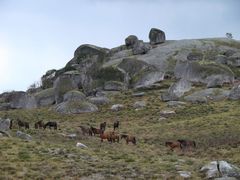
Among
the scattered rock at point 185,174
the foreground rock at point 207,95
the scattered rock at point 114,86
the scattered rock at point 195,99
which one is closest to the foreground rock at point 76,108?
the scattered rock at point 195,99

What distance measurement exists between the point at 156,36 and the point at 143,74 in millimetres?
27560

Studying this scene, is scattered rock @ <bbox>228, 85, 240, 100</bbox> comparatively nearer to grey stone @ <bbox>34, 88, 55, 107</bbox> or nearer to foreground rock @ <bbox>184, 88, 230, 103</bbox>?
foreground rock @ <bbox>184, 88, 230, 103</bbox>

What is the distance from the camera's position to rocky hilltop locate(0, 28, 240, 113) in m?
77.9

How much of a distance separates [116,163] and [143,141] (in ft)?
51.4

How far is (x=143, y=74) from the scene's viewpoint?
90.4 m

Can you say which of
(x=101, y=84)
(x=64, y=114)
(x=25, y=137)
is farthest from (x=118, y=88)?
(x=25, y=137)

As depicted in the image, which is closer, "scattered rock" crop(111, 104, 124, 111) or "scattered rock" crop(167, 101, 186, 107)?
"scattered rock" crop(167, 101, 186, 107)

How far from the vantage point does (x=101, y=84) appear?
300ft

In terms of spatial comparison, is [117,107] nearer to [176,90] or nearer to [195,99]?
[176,90]

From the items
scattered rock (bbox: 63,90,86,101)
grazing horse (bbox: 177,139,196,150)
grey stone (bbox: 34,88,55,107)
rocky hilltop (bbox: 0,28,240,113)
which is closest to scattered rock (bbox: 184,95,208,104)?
rocky hilltop (bbox: 0,28,240,113)

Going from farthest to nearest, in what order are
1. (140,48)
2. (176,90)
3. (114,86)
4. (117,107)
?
(140,48)
(114,86)
(176,90)
(117,107)

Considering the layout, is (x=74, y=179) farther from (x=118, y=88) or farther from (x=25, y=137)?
(x=118, y=88)

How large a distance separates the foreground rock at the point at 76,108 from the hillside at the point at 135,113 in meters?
0.14

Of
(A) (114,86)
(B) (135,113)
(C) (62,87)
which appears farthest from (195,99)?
(C) (62,87)
